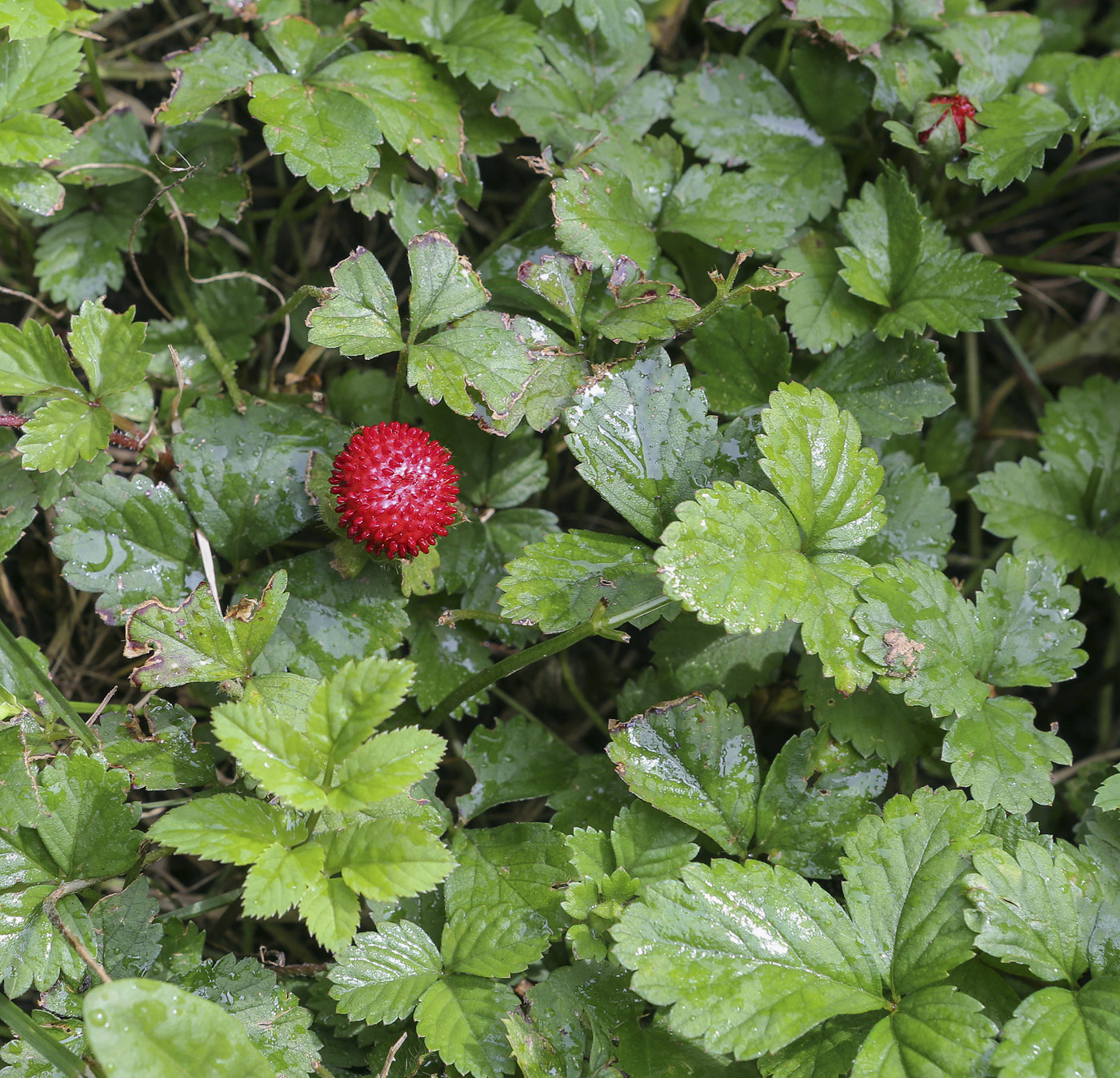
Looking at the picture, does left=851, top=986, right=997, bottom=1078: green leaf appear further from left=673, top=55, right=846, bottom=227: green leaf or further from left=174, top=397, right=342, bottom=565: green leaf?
left=673, top=55, right=846, bottom=227: green leaf

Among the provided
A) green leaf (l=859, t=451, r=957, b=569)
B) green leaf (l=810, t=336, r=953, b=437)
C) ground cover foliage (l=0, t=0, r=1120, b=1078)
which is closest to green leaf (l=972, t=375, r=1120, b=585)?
ground cover foliage (l=0, t=0, r=1120, b=1078)

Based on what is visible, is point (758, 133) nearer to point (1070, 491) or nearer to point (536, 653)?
point (1070, 491)

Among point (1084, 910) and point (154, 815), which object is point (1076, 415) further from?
point (154, 815)

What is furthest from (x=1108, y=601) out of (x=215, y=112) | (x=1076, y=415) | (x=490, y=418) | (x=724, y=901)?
(x=215, y=112)

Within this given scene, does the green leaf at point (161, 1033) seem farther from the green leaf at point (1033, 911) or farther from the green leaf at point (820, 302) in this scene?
the green leaf at point (820, 302)

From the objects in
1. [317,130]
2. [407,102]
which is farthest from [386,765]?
[407,102]

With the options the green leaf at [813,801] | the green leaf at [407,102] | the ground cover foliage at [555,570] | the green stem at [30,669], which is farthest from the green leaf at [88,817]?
the green leaf at [407,102]
